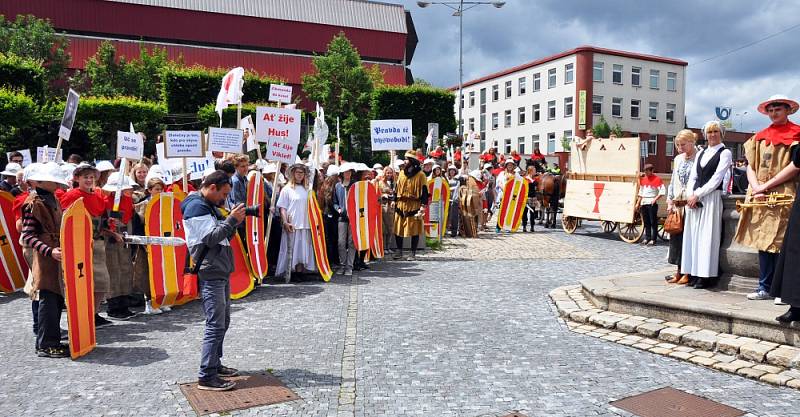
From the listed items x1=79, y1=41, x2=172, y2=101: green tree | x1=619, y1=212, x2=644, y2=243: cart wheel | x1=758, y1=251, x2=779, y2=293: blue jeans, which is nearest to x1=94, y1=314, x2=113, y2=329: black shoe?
x1=758, y1=251, x2=779, y2=293: blue jeans

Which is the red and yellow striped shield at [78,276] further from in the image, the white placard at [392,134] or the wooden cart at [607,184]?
the wooden cart at [607,184]

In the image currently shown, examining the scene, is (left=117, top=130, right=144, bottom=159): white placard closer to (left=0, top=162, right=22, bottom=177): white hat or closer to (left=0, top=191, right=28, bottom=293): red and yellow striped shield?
(left=0, top=191, right=28, bottom=293): red and yellow striped shield

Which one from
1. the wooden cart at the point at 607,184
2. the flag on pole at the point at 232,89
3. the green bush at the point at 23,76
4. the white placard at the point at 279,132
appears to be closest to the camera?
the white placard at the point at 279,132

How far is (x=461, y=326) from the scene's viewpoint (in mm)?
6547

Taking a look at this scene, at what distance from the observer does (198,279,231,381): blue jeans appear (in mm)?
4625

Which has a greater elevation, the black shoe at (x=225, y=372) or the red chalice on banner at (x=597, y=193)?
the red chalice on banner at (x=597, y=193)

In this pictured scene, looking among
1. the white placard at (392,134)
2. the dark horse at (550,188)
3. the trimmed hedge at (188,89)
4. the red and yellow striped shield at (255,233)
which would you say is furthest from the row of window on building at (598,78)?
the red and yellow striped shield at (255,233)

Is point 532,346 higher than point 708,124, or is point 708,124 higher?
point 708,124

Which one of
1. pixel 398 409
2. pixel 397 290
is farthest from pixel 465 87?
pixel 398 409

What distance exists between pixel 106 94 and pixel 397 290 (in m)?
35.7

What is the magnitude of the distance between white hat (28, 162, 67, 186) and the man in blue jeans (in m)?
1.83

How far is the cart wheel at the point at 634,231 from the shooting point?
14.2 m

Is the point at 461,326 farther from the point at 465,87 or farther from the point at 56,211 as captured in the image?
the point at 465,87

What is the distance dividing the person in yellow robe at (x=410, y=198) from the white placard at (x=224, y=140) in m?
2.95
